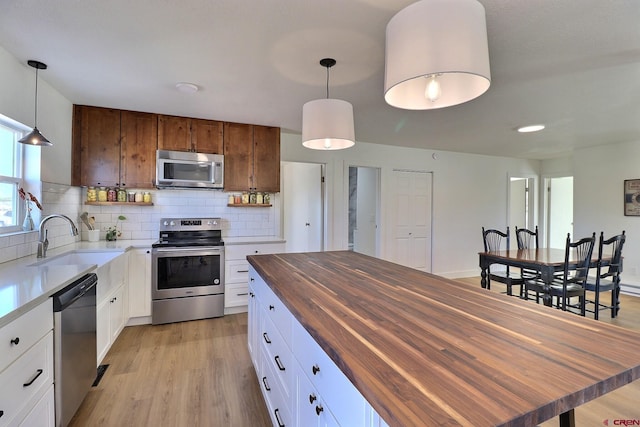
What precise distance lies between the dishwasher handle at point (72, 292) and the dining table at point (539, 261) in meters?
3.87

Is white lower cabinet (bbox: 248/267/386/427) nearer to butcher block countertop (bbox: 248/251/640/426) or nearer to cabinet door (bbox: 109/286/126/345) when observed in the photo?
butcher block countertop (bbox: 248/251/640/426)

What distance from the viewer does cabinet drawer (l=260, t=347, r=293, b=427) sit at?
1.46m

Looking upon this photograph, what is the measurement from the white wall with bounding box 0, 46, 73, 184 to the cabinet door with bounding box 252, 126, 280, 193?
191 cm

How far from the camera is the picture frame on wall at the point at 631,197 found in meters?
4.68

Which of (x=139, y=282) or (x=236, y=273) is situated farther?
(x=236, y=273)

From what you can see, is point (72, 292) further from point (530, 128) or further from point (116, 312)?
point (530, 128)

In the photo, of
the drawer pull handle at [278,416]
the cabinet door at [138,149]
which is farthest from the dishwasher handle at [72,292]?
the cabinet door at [138,149]

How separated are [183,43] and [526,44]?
2220 millimetres

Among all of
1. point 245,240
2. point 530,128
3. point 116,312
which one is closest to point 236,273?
point 245,240

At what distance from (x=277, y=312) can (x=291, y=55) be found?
5.59 ft

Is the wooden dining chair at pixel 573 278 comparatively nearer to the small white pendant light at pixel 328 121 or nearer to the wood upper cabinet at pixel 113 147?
the small white pendant light at pixel 328 121

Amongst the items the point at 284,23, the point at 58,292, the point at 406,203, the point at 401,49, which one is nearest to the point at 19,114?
the point at 58,292

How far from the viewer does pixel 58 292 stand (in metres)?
1.62

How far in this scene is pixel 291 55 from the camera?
7.07 ft
